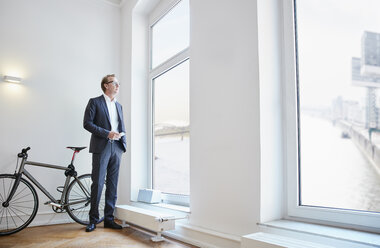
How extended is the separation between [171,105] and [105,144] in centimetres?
86

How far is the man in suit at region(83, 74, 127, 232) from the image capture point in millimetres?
3332

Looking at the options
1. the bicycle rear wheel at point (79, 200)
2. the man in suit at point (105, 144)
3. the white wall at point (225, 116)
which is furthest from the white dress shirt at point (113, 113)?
the white wall at point (225, 116)

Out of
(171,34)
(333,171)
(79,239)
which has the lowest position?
(79,239)

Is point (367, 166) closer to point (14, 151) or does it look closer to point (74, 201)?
point (74, 201)

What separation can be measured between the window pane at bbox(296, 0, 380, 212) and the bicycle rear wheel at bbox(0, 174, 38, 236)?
→ 110 inches

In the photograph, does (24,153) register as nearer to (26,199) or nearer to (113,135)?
(26,199)

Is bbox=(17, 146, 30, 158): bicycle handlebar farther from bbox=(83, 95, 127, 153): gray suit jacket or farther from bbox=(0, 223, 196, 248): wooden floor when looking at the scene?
bbox=(0, 223, 196, 248): wooden floor

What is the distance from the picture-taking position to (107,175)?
3.51 metres

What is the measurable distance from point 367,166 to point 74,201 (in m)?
3.20

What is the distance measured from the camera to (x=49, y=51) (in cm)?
395

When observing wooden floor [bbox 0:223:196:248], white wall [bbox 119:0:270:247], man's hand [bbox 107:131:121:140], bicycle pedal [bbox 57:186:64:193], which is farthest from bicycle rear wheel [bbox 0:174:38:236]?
white wall [bbox 119:0:270:247]

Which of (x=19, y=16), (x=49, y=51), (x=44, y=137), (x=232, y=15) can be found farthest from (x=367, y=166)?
(x=19, y=16)

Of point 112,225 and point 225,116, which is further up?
point 225,116

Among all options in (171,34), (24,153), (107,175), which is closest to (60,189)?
(24,153)
